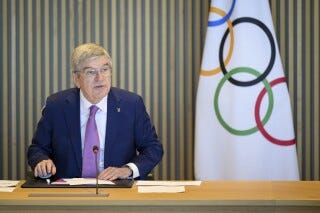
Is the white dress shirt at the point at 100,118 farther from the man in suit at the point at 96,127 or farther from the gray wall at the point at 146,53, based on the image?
the gray wall at the point at 146,53

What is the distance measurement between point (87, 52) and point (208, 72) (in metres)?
1.68

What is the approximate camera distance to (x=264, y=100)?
16.4 feet

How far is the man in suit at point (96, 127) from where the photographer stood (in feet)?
12.0

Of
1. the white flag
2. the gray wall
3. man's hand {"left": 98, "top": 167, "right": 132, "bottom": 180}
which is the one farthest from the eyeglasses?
the gray wall

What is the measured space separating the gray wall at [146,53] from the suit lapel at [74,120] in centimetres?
183

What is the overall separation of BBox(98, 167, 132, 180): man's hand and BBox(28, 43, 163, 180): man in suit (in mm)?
23

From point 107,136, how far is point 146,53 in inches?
81.5

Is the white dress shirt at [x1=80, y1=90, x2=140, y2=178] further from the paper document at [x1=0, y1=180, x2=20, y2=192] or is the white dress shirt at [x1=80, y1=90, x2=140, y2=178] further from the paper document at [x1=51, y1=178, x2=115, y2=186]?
the paper document at [x1=0, y1=180, x2=20, y2=192]

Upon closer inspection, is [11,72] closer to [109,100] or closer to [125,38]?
[125,38]

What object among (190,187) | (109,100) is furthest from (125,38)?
(190,187)

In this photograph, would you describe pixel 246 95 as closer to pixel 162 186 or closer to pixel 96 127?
pixel 96 127

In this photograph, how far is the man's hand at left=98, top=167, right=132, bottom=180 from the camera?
3.46m

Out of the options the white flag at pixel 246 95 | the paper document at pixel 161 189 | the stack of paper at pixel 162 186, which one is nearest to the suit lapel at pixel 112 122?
the stack of paper at pixel 162 186

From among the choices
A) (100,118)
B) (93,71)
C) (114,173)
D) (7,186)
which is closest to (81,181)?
(114,173)
